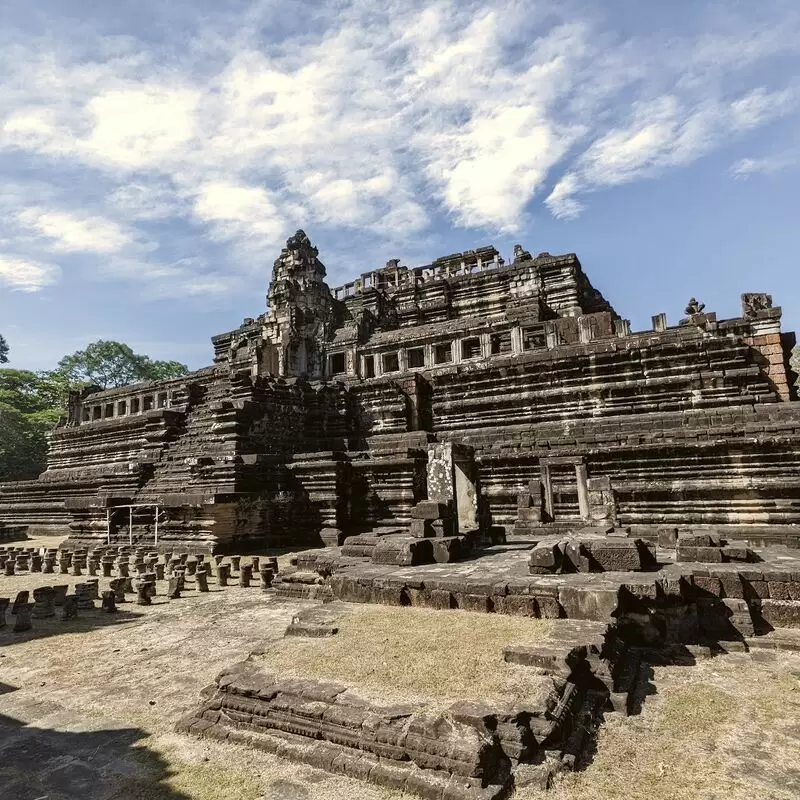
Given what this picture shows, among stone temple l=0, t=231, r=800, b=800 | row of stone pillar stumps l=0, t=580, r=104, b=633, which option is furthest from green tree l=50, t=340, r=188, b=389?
row of stone pillar stumps l=0, t=580, r=104, b=633

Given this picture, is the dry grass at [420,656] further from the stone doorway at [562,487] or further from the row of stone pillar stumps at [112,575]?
the stone doorway at [562,487]

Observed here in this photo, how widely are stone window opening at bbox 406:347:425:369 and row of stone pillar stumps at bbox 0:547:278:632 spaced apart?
500 inches

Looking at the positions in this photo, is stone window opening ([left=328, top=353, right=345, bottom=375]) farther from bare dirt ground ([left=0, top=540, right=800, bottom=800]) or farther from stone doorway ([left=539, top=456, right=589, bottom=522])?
bare dirt ground ([left=0, top=540, right=800, bottom=800])

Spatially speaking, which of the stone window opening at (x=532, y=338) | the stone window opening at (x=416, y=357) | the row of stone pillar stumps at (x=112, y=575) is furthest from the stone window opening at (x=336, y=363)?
the row of stone pillar stumps at (x=112, y=575)

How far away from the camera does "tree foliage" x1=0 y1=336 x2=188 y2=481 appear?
1736 inches

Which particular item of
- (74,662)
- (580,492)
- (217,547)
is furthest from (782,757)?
(217,547)

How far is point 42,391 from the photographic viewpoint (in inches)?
2110

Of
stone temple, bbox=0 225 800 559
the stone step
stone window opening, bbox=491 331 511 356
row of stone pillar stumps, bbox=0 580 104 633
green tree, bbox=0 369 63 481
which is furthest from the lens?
green tree, bbox=0 369 63 481

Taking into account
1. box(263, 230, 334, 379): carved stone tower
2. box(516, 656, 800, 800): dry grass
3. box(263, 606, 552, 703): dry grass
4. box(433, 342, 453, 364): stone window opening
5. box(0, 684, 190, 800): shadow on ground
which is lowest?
box(516, 656, 800, 800): dry grass

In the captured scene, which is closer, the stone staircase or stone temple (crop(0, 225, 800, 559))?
stone temple (crop(0, 225, 800, 559))

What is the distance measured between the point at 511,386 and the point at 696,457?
24.7 feet

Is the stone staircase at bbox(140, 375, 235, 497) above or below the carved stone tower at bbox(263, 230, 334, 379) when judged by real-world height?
below

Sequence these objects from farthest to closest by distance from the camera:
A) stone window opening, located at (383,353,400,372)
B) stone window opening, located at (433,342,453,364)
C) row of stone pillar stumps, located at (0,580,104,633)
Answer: stone window opening, located at (433,342,453,364)
stone window opening, located at (383,353,400,372)
row of stone pillar stumps, located at (0,580,104,633)

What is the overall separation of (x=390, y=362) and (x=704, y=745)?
2188 centimetres
